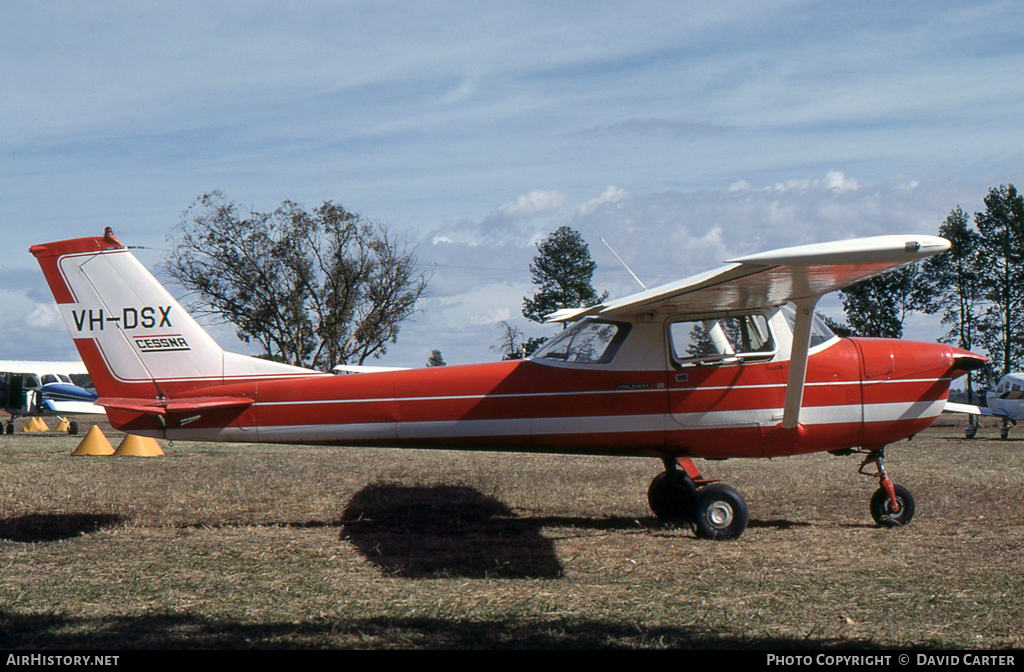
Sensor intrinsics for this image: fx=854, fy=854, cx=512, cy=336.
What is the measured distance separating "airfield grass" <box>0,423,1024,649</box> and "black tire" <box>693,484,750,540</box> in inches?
9.6

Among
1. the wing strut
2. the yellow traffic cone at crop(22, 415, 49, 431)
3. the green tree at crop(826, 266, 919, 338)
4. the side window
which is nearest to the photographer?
the wing strut

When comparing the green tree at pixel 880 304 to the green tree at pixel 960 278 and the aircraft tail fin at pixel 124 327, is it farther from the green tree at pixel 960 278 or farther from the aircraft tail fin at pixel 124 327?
the aircraft tail fin at pixel 124 327

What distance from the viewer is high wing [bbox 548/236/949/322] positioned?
18.7ft

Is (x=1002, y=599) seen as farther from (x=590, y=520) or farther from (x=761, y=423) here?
(x=590, y=520)

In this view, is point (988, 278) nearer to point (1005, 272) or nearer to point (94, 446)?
point (1005, 272)

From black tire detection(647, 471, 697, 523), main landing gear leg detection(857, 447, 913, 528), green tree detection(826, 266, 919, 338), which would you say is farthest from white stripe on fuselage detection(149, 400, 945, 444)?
green tree detection(826, 266, 919, 338)

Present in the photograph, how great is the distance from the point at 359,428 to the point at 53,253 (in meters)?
3.51

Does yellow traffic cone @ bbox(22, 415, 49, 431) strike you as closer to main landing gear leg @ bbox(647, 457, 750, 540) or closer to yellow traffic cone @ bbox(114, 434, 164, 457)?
yellow traffic cone @ bbox(114, 434, 164, 457)

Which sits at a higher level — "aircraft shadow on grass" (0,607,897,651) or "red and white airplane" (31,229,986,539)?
"red and white airplane" (31,229,986,539)

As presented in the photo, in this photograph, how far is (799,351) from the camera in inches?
312

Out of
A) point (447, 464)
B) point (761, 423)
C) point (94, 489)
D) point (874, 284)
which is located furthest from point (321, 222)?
point (761, 423)

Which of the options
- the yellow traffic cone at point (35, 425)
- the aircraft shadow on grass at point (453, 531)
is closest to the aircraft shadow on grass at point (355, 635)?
the aircraft shadow on grass at point (453, 531)

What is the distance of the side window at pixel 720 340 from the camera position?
28.0 ft

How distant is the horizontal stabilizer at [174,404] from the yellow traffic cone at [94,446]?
862 cm
